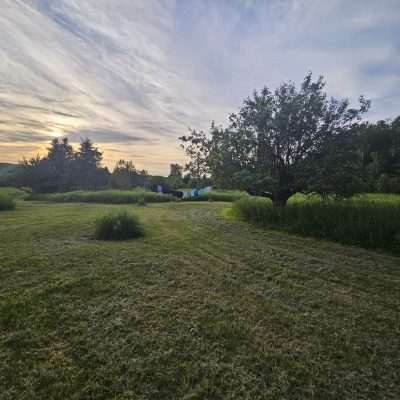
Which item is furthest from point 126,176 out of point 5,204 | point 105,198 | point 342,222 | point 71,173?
point 342,222

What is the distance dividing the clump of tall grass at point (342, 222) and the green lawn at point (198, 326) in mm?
549

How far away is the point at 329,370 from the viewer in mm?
1223

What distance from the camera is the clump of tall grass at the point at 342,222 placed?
355 centimetres

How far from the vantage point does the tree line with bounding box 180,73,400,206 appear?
5043mm

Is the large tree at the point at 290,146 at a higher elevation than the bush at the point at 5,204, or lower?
higher

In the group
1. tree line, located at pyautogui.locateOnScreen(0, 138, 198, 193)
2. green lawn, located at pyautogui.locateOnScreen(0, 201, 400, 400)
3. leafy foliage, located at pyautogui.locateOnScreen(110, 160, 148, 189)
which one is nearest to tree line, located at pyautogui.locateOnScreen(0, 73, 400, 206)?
green lawn, located at pyautogui.locateOnScreen(0, 201, 400, 400)

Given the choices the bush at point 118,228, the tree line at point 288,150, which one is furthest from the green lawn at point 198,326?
the tree line at point 288,150

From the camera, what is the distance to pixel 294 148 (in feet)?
A: 18.3

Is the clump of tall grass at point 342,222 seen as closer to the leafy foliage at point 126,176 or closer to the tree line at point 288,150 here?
the tree line at point 288,150

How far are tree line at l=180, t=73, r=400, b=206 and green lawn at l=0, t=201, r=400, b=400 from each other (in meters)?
2.46

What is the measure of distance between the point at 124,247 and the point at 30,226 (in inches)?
129

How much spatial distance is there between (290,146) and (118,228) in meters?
4.90

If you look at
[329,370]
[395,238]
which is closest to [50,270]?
[329,370]

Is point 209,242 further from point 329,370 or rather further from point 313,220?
point 329,370
